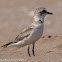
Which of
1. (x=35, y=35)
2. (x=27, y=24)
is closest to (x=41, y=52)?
(x=35, y=35)

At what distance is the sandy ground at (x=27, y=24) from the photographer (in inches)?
554

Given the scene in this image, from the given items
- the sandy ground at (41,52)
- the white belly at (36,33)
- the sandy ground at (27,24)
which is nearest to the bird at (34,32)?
the white belly at (36,33)

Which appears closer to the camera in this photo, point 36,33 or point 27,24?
point 36,33

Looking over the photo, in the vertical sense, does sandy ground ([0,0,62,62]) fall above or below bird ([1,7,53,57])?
below

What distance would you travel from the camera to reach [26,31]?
1239 cm

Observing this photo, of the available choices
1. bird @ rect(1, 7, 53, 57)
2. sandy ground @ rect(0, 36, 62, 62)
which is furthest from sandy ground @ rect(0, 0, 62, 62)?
bird @ rect(1, 7, 53, 57)

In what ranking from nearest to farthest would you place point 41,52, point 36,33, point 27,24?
point 36,33, point 41,52, point 27,24

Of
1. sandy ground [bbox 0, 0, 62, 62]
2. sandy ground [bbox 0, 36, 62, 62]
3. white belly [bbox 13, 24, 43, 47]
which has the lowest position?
sandy ground [bbox 0, 0, 62, 62]

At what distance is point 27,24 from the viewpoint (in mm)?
21156

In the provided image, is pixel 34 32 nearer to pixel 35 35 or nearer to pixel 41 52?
pixel 35 35

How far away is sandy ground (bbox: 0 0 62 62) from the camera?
14.1m

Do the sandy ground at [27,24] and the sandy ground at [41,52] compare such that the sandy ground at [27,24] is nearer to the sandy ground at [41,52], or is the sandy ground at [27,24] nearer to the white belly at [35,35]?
the sandy ground at [41,52]

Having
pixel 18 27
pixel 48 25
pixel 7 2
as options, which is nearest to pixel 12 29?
pixel 18 27

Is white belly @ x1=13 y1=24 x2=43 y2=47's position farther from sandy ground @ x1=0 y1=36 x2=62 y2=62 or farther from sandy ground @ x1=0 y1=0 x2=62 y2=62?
sandy ground @ x1=0 y1=0 x2=62 y2=62
